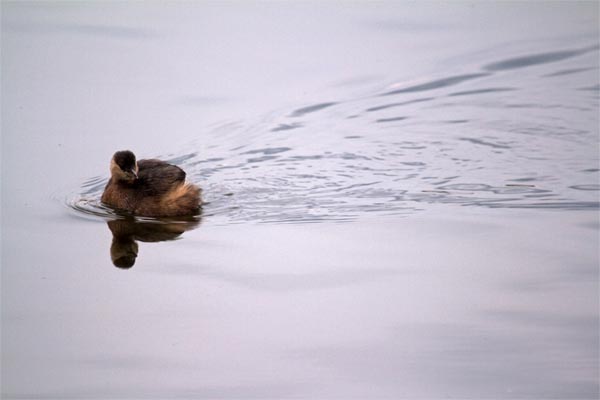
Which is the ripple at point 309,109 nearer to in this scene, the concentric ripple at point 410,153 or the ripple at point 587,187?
the concentric ripple at point 410,153

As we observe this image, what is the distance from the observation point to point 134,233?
32.5 ft

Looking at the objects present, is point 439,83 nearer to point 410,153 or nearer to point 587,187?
point 410,153

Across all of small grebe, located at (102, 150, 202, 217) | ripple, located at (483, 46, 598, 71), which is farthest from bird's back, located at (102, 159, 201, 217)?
ripple, located at (483, 46, 598, 71)

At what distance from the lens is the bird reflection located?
918 cm

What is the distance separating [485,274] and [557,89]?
6319 mm

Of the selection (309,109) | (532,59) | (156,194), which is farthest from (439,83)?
(156,194)

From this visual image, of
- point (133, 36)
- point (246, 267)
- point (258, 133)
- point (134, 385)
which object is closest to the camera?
point (134, 385)

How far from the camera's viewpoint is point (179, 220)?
406 inches

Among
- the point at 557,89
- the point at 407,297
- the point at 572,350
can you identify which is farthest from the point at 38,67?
the point at 572,350

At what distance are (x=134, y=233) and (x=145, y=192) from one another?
748 millimetres

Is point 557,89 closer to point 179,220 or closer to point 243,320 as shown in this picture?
point 179,220

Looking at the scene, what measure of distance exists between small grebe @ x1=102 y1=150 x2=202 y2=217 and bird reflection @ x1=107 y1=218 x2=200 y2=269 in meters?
0.18

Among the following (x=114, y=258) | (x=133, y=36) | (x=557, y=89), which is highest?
(x=133, y=36)

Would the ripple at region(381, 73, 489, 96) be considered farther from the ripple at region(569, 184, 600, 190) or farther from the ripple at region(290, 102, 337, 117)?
the ripple at region(569, 184, 600, 190)
